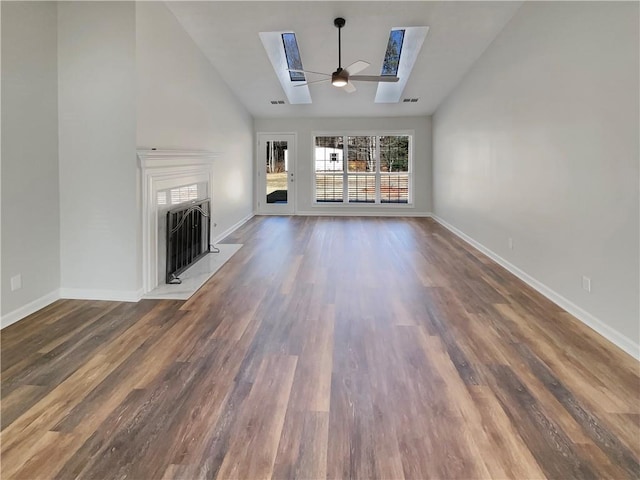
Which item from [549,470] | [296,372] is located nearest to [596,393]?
[549,470]

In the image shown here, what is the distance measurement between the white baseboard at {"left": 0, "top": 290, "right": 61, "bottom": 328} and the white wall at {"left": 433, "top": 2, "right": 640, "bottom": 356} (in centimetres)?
424

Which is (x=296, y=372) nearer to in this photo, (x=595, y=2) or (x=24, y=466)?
(x=24, y=466)

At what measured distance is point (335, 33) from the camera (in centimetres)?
518

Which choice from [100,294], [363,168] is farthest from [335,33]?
[363,168]

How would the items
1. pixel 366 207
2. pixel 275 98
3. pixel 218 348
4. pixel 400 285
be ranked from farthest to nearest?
1. pixel 366 207
2. pixel 275 98
3. pixel 400 285
4. pixel 218 348

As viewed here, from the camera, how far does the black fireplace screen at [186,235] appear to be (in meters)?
3.95

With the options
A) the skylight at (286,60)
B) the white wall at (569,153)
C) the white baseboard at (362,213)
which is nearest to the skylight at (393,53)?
the white wall at (569,153)

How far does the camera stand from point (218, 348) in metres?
2.54

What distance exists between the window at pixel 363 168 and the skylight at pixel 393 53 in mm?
2750

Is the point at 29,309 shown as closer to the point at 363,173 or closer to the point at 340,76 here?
the point at 340,76

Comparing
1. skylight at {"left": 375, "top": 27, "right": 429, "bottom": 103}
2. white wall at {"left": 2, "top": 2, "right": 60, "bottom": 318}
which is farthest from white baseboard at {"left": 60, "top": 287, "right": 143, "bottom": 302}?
skylight at {"left": 375, "top": 27, "right": 429, "bottom": 103}

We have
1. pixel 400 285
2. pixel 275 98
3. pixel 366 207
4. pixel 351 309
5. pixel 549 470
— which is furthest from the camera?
pixel 366 207

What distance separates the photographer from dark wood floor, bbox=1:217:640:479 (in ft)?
5.07

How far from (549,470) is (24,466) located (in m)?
2.01
